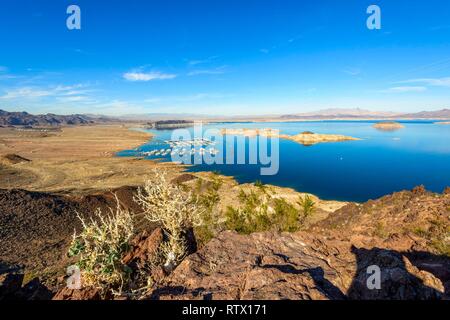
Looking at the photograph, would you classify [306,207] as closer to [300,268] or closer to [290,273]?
[300,268]

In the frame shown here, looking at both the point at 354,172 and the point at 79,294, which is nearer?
the point at 79,294

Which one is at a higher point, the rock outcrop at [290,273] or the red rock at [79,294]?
the rock outcrop at [290,273]

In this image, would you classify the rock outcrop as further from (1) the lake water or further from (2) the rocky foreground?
(1) the lake water

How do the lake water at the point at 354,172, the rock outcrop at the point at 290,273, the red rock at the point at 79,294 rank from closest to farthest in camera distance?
the rock outcrop at the point at 290,273 → the red rock at the point at 79,294 → the lake water at the point at 354,172

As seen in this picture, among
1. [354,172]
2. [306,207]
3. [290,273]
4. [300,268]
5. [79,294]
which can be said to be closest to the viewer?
[290,273]

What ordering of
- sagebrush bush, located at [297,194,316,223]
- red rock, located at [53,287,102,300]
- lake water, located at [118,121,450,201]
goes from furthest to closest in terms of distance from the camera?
lake water, located at [118,121,450,201] → sagebrush bush, located at [297,194,316,223] → red rock, located at [53,287,102,300]

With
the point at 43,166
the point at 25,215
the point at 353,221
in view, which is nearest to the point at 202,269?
the point at 353,221

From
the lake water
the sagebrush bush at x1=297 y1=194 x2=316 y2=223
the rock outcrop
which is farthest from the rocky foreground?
the lake water

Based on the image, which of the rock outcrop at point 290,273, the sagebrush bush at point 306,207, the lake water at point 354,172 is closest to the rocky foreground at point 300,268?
the rock outcrop at point 290,273

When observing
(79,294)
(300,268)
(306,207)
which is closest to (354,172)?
(306,207)

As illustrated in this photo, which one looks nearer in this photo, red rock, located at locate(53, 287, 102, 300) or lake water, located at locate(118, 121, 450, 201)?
red rock, located at locate(53, 287, 102, 300)

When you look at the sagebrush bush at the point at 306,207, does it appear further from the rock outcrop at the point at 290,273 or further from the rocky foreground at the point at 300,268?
the rock outcrop at the point at 290,273
